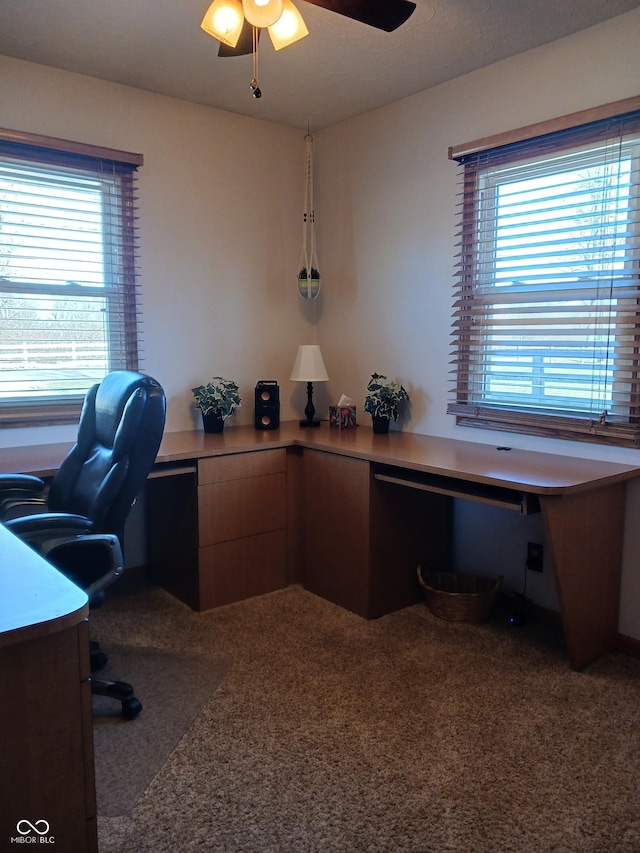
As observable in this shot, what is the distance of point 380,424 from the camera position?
133 inches

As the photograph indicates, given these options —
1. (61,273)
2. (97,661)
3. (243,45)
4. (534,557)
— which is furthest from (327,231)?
(97,661)

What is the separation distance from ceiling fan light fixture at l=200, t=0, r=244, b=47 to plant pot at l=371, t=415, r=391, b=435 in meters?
1.85

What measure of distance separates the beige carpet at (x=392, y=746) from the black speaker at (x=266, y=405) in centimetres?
111

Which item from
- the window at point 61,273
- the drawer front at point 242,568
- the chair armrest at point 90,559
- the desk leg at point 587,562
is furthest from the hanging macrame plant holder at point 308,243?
the chair armrest at point 90,559

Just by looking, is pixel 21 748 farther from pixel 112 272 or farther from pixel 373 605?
pixel 112 272

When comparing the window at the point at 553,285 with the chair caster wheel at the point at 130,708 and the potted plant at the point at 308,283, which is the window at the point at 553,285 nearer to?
the potted plant at the point at 308,283

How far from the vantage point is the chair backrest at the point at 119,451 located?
6.84ft

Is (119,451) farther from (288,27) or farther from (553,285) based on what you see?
(553,285)

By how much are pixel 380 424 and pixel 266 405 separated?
639mm

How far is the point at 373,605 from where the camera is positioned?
2904mm

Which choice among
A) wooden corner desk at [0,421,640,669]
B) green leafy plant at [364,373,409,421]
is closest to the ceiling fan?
wooden corner desk at [0,421,640,669]

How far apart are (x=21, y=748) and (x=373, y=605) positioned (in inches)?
78.3

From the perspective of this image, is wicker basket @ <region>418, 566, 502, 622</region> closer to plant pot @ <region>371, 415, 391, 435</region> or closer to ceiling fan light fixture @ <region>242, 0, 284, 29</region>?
plant pot @ <region>371, 415, 391, 435</region>

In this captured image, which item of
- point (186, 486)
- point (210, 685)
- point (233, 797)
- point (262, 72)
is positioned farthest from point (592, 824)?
point (262, 72)
